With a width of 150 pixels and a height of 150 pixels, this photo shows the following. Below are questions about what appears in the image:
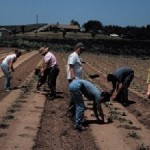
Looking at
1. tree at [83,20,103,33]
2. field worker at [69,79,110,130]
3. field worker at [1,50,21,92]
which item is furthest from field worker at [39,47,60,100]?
tree at [83,20,103,33]

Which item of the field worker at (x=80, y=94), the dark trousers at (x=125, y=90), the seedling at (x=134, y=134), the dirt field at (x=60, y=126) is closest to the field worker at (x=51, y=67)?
the dirt field at (x=60, y=126)

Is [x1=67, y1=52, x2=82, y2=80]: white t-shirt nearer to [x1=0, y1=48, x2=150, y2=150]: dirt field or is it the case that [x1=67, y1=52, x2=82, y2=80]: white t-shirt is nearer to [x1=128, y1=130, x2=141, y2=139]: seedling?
[x1=0, y1=48, x2=150, y2=150]: dirt field

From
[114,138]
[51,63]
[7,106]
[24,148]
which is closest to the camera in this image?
[24,148]

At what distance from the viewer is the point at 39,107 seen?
44.2 feet

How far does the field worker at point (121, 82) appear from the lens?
1432cm

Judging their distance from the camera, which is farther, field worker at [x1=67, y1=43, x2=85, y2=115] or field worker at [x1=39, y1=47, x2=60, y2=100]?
field worker at [x1=39, y1=47, x2=60, y2=100]

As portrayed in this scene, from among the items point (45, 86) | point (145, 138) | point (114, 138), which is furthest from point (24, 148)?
point (45, 86)

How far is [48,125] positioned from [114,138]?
187cm

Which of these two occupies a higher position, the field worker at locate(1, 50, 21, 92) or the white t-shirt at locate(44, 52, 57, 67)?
the white t-shirt at locate(44, 52, 57, 67)

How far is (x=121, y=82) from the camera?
14.7 meters

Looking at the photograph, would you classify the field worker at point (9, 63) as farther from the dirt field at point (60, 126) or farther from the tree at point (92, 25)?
the tree at point (92, 25)

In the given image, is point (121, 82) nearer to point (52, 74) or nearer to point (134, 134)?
point (52, 74)

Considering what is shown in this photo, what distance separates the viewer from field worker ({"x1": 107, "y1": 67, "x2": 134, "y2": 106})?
1432 centimetres

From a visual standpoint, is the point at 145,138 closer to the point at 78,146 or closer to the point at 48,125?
the point at 78,146
